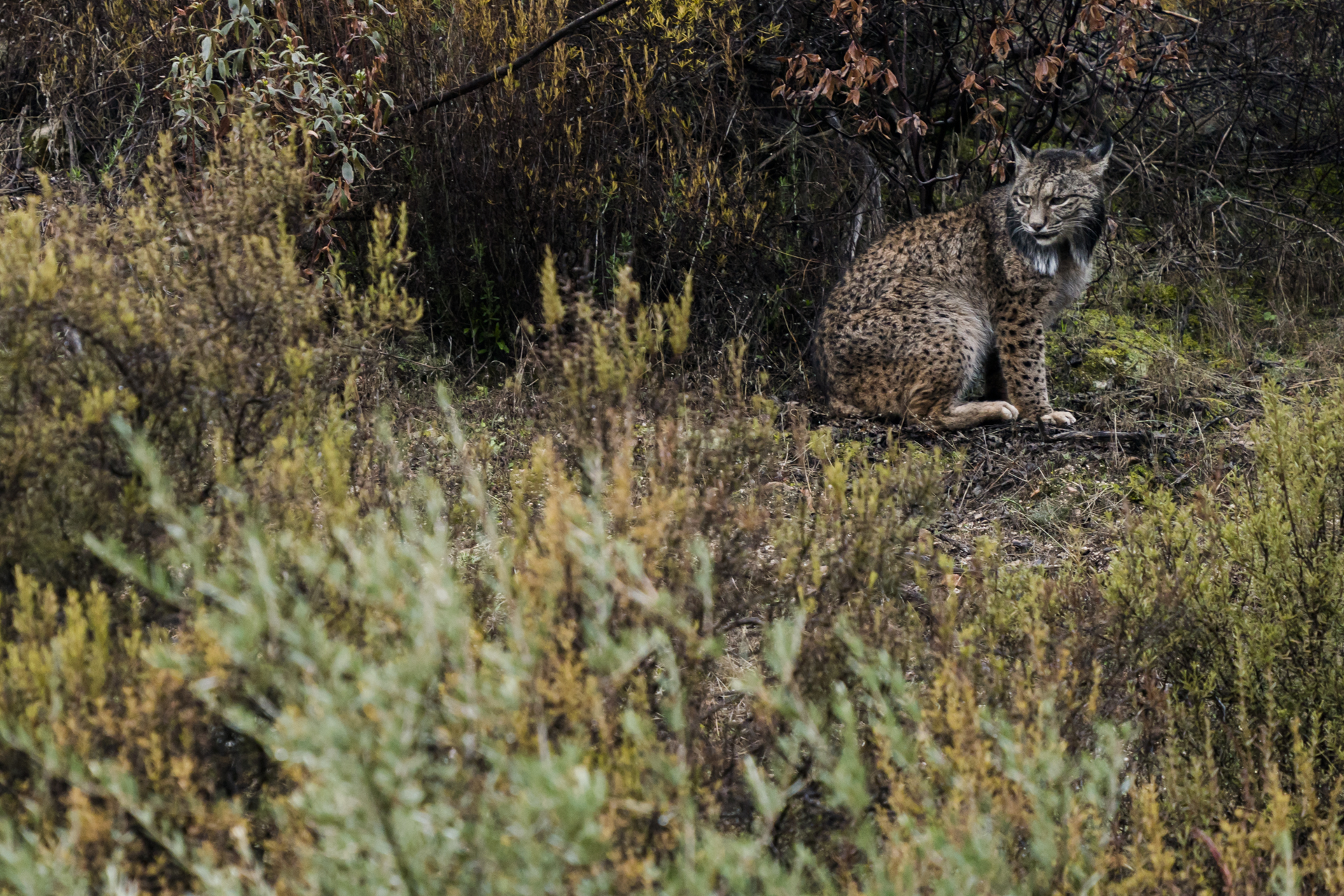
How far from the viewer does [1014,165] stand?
568cm

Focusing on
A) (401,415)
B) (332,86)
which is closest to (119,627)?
(401,415)

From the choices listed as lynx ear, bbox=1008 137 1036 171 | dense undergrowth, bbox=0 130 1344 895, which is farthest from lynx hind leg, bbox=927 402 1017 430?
dense undergrowth, bbox=0 130 1344 895

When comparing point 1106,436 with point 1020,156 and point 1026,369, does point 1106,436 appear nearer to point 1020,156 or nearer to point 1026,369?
point 1026,369

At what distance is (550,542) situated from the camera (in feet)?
6.77

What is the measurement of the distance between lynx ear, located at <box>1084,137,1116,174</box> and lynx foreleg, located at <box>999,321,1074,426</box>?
0.74 m

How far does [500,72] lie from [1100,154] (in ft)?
8.79

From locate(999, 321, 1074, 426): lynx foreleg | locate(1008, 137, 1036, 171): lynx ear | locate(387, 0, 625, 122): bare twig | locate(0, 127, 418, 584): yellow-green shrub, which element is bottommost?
locate(999, 321, 1074, 426): lynx foreleg

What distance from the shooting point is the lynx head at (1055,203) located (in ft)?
17.5

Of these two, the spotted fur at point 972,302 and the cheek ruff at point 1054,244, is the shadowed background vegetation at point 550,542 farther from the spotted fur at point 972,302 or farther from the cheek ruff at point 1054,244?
the cheek ruff at point 1054,244

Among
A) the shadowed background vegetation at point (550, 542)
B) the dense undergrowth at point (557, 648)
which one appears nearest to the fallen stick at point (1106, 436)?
the shadowed background vegetation at point (550, 542)

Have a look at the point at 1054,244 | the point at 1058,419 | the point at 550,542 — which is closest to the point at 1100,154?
the point at 1054,244

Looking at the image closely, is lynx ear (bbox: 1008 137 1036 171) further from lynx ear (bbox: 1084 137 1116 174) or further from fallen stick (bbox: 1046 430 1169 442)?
fallen stick (bbox: 1046 430 1169 442)

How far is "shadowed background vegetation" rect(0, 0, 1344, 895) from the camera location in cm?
172

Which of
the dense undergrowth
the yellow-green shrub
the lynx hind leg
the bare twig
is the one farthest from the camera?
the lynx hind leg
